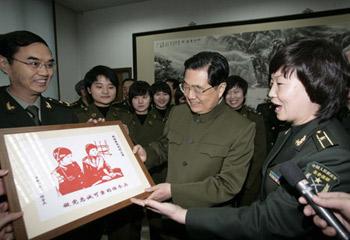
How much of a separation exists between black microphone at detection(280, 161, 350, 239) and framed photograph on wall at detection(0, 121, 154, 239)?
0.87m

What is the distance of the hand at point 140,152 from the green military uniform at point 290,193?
56cm

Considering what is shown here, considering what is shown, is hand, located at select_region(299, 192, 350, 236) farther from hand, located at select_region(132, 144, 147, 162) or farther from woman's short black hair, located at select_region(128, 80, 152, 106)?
woman's short black hair, located at select_region(128, 80, 152, 106)

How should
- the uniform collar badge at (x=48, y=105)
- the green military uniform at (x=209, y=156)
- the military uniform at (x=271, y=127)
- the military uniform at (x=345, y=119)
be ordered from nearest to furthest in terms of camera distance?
the green military uniform at (x=209, y=156)
the uniform collar badge at (x=48, y=105)
the military uniform at (x=345, y=119)
the military uniform at (x=271, y=127)

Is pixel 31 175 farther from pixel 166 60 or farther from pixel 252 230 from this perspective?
pixel 166 60

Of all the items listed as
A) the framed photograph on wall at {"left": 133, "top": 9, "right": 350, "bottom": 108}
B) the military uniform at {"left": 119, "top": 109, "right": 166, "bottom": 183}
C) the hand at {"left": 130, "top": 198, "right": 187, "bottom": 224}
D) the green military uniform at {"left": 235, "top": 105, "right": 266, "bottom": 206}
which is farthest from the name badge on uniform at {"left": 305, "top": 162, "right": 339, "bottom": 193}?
the framed photograph on wall at {"left": 133, "top": 9, "right": 350, "bottom": 108}

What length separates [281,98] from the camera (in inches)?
46.9

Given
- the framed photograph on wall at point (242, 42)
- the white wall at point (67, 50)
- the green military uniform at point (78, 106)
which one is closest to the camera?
the green military uniform at point (78, 106)

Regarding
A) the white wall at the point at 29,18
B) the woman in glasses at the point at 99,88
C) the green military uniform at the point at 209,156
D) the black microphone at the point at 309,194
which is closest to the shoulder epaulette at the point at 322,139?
the black microphone at the point at 309,194

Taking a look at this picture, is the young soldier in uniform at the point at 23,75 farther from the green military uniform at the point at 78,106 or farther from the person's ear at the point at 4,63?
the green military uniform at the point at 78,106

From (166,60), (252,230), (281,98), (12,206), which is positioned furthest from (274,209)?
(166,60)

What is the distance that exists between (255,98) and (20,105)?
4.27 meters

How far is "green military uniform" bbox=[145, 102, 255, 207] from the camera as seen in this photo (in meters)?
1.46

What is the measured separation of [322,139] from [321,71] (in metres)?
0.27

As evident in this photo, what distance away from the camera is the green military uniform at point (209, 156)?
1.46 m
